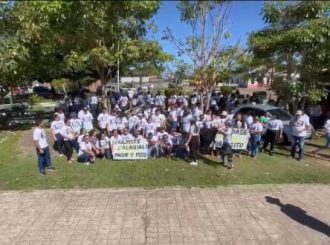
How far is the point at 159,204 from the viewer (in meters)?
8.53

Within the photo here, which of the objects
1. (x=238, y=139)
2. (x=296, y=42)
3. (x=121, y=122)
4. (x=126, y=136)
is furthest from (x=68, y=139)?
(x=296, y=42)

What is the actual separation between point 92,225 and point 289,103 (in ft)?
36.9

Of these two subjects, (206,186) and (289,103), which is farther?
(289,103)

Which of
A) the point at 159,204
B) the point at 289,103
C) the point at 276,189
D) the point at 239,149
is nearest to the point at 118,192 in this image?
the point at 159,204

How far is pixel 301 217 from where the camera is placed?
793 cm

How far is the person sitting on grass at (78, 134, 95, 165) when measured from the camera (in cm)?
1171

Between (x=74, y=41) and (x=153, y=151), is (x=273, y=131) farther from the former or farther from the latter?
(x=74, y=41)

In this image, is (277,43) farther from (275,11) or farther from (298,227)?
(298,227)

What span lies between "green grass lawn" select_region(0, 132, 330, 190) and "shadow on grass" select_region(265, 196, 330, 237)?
1.58 meters

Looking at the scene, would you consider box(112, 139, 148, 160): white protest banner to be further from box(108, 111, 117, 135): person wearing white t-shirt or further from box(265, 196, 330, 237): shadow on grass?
box(265, 196, 330, 237): shadow on grass

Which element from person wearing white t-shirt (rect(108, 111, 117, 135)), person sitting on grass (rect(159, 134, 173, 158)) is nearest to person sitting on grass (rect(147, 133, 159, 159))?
person sitting on grass (rect(159, 134, 173, 158))

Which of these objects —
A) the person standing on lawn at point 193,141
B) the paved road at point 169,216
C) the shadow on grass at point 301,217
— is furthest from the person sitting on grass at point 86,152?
the shadow on grass at point 301,217

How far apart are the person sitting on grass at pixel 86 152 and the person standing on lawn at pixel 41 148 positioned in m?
1.01


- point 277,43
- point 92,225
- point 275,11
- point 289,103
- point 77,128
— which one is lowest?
point 92,225
